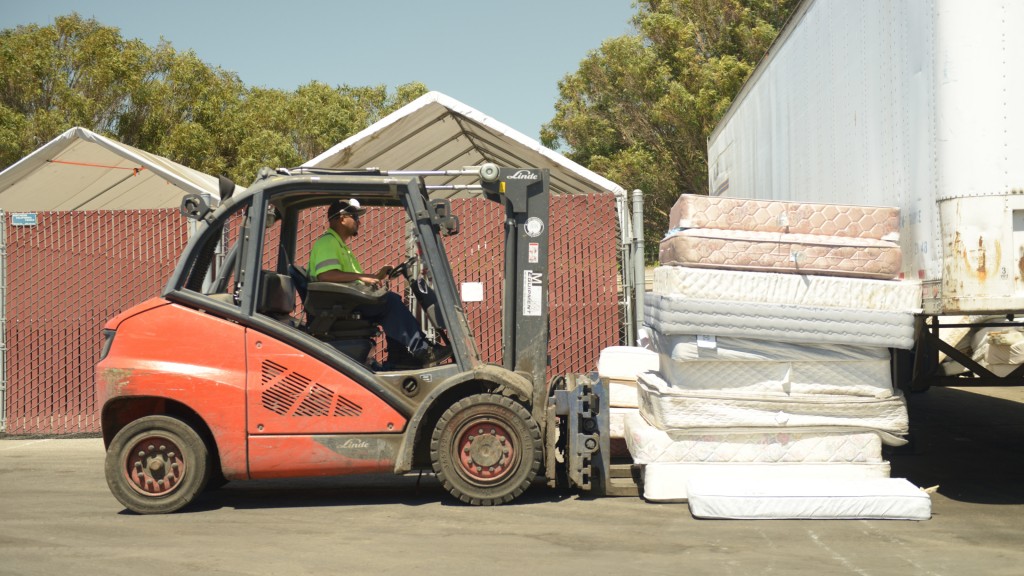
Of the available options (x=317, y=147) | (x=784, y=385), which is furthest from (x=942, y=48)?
(x=317, y=147)

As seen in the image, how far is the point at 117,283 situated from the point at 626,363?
5553mm

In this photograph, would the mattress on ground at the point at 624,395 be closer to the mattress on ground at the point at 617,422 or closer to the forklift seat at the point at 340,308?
the mattress on ground at the point at 617,422

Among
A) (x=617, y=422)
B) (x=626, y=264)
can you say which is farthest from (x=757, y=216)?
(x=626, y=264)

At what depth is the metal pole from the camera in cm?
917

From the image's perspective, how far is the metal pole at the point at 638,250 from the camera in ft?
30.1

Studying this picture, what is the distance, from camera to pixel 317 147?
36375mm

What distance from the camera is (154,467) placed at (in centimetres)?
627

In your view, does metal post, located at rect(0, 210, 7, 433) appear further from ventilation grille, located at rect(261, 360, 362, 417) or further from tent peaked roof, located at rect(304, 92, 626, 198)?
ventilation grille, located at rect(261, 360, 362, 417)

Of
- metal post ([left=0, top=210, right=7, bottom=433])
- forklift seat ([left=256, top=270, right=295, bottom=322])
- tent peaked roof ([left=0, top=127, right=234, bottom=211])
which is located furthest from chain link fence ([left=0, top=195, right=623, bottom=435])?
forklift seat ([left=256, top=270, right=295, bottom=322])

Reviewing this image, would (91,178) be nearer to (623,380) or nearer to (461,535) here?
(623,380)

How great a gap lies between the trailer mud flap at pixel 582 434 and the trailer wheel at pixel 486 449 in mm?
244

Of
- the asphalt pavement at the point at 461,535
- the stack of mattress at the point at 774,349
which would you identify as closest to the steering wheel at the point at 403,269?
the asphalt pavement at the point at 461,535

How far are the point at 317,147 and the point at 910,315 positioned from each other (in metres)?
32.3

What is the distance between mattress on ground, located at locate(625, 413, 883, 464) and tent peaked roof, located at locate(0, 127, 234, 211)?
309 inches
